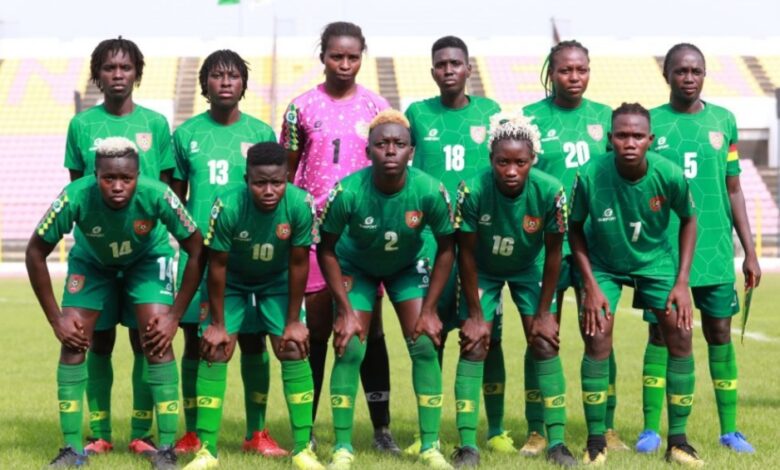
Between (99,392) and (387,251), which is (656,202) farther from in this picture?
(99,392)

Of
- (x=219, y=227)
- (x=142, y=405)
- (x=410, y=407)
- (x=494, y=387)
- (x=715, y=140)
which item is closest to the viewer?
(x=219, y=227)

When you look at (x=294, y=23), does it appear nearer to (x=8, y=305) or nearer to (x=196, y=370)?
(x=8, y=305)

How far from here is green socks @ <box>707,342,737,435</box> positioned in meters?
6.08

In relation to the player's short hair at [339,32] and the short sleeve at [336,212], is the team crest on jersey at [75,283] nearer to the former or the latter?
the short sleeve at [336,212]

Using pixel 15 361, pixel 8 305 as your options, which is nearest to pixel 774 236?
pixel 8 305

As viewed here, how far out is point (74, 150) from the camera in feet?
19.5

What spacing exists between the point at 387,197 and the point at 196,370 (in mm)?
1566

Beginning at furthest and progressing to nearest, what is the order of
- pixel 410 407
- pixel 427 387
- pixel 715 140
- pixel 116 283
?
pixel 410 407, pixel 715 140, pixel 116 283, pixel 427 387

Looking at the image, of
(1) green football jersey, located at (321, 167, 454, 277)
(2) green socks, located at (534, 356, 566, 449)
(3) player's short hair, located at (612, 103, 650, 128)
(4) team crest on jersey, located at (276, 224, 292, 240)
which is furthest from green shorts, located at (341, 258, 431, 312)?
(3) player's short hair, located at (612, 103, 650, 128)

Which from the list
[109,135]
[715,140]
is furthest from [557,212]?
[109,135]

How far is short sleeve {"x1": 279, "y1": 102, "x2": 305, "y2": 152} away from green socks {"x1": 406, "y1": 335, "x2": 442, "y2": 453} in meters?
1.33

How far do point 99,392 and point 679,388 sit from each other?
10.2 feet

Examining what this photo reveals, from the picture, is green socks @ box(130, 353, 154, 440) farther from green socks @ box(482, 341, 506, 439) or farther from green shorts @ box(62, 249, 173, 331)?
green socks @ box(482, 341, 506, 439)

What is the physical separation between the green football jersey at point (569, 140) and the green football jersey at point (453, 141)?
311 mm
